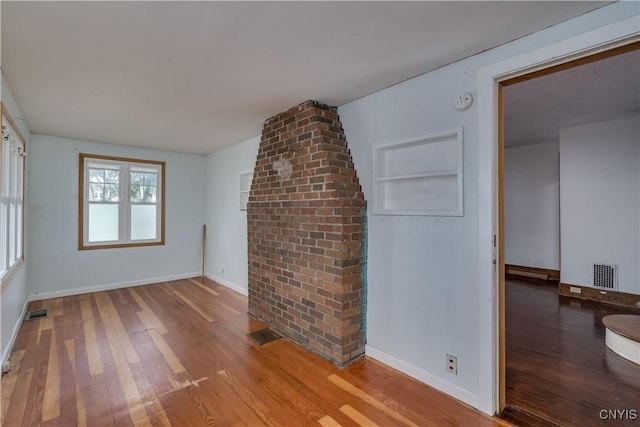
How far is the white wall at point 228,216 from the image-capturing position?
184 inches

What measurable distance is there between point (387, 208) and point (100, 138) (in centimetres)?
445

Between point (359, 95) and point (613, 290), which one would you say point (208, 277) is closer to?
point (359, 95)

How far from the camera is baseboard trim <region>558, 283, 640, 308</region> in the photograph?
406 cm

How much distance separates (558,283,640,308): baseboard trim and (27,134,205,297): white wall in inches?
251

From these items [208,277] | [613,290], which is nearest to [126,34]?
[208,277]

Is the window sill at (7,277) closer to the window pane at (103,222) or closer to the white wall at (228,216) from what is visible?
the window pane at (103,222)

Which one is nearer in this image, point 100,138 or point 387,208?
point 387,208

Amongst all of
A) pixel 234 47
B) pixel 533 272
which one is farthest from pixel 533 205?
pixel 234 47

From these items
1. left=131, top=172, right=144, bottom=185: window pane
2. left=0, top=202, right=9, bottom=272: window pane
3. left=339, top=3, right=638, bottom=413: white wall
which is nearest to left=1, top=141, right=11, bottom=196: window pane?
left=0, top=202, right=9, bottom=272: window pane

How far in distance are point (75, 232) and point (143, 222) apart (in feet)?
3.09

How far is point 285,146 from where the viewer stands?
3244 mm

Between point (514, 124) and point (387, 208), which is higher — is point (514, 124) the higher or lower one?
the higher one


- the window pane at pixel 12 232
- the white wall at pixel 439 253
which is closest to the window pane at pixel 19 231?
the window pane at pixel 12 232

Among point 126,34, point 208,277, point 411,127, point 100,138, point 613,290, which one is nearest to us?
point 126,34
